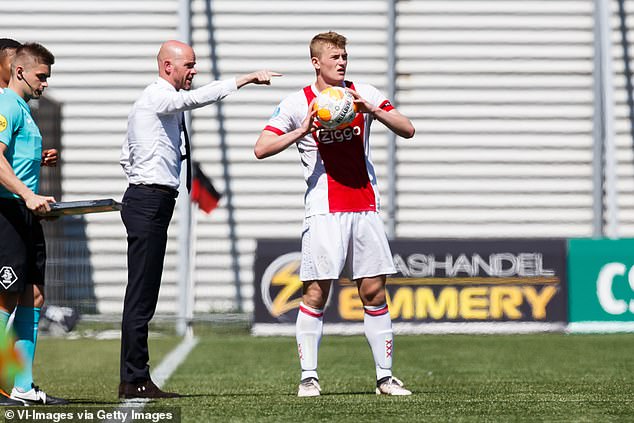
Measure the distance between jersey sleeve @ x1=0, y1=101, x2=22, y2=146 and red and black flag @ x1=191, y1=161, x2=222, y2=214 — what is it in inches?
359

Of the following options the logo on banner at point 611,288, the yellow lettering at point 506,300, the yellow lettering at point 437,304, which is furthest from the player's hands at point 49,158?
the logo on banner at point 611,288

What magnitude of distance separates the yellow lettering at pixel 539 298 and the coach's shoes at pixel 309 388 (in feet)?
24.8

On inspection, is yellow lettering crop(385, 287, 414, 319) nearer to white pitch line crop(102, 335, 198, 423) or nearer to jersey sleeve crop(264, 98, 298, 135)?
white pitch line crop(102, 335, 198, 423)

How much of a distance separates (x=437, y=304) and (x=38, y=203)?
8.65 meters

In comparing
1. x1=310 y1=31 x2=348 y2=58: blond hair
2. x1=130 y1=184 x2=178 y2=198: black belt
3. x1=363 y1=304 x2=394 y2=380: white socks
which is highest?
x1=310 y1=31 x2=348 y2=58: blond hair

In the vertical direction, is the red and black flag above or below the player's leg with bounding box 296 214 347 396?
above

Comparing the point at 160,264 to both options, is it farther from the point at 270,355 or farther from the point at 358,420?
the point at 270,355

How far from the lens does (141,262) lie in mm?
7215

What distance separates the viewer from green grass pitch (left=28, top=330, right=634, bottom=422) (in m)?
6.12

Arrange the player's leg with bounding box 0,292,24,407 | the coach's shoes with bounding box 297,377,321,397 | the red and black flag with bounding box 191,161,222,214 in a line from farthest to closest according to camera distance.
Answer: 1. the red and black flag with bounding box 191,161,222,214
2. the coach's shoes with bounding box 297,377,321,397
3. the player's leg with bounding box 0,292,24,407

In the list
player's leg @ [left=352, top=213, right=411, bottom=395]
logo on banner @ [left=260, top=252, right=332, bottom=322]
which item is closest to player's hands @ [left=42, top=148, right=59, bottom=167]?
player's leg @ [left=352, top=213, right=411, bottom=395]

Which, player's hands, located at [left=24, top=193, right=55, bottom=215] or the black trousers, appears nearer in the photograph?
player's hands, located at [left=24, top=193, right=55, bottom=215]

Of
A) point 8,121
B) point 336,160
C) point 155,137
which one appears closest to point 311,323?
point 336,160

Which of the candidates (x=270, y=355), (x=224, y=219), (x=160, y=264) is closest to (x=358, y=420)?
(x=160, y=264)
